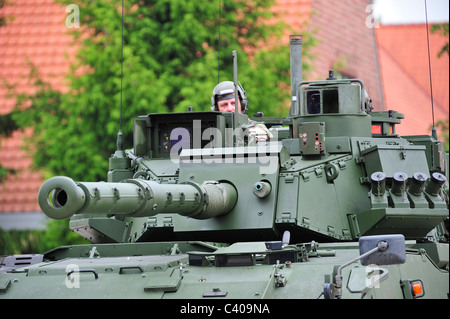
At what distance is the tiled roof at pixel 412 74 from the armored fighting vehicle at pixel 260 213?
45.0ft

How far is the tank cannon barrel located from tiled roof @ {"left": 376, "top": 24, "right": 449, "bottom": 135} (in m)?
16.7

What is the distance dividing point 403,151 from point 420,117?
18.6m

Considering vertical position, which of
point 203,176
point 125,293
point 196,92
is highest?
point 196,92

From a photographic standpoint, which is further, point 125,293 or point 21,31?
point 21,31

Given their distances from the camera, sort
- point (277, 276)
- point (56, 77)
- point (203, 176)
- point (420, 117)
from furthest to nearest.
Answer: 1. point (420, 117)
2. point (56, 77)
3. point (203, 176)
4. point (277, 276)

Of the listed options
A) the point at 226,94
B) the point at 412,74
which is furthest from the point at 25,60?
the point at 412,74

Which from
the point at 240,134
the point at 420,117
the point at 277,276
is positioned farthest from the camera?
the point at 420,117

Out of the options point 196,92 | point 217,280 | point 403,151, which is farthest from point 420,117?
point 217,280

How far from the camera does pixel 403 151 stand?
51.6ft

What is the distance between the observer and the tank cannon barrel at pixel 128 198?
11.0 meters

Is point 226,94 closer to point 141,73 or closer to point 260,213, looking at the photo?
point 260,213

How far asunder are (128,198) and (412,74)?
29021 mm

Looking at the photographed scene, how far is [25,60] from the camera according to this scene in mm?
26797

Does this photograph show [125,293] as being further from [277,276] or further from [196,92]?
[196,92]
